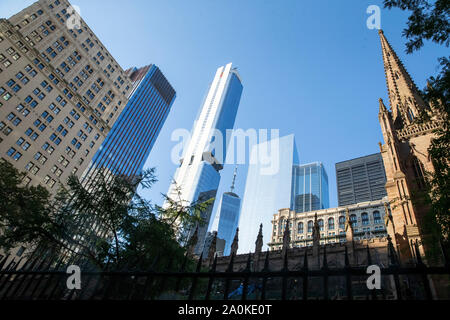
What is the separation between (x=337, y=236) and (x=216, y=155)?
117 metres

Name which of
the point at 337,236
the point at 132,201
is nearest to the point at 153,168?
the point at 132,201

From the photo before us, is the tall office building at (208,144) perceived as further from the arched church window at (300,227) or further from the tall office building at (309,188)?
the arched church window at (300,227)

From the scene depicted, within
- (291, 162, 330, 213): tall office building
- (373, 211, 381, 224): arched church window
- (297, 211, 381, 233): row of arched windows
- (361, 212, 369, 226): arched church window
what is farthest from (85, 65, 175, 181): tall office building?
(291, 162, 330, 213): tall office building

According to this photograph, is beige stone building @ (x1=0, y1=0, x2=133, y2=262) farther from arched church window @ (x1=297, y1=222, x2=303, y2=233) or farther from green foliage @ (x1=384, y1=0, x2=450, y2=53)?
arched church window @ (x1=297, y1=222, x2=303, y2=233)

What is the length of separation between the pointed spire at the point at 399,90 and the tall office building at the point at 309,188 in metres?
117

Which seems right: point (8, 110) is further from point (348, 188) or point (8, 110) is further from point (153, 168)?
point (348, 188)

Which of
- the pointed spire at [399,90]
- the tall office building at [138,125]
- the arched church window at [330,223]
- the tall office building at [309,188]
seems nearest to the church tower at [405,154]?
the pointed spire at [399,90]

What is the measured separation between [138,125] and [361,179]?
10756 centimetres

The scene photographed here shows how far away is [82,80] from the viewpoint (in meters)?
58.3

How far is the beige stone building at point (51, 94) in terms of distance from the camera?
41938mm

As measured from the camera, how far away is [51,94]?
48844mm

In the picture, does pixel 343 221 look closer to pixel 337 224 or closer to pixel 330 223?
pixel 337 224

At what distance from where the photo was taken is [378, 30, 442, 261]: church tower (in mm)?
22219

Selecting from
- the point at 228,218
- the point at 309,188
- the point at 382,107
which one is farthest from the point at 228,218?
the point at 382,107
